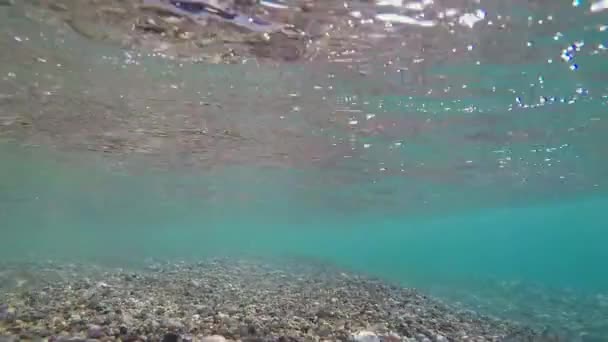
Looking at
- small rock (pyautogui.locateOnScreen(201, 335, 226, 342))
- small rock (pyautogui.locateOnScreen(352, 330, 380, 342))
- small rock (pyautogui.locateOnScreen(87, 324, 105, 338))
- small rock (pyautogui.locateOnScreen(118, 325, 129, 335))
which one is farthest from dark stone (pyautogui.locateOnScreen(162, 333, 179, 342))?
small rock (pyautogui.locateOnScreen(352, 330, 380, 342))

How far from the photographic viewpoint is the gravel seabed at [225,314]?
287 inches

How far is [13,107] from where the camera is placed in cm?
1792

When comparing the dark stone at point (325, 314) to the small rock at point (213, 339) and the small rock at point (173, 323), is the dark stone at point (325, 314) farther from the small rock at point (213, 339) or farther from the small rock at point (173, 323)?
the small rock at point (173, 323)

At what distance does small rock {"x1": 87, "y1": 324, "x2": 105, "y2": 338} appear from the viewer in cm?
673

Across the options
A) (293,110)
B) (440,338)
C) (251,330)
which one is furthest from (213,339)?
(293,110)

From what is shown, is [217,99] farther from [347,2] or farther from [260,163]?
[260,163]

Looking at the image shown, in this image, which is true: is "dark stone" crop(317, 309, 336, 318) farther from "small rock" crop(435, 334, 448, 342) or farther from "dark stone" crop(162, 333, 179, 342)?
"dark stone" crop(162, 333, 179, 342)

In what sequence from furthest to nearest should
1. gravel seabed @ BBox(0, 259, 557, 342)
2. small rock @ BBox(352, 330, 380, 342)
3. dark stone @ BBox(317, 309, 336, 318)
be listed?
1. dark stone @ BBox(317, 309, 336, 318)
2. small rock @ BBox(352, 330, 380, 342)
3. gravel seabed @ BBox(0, 259, 557, 342)

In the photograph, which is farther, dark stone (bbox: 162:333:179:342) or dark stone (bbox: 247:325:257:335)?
dark stone (bbox: 247:325:257:335)

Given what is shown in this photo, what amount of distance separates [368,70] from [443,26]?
3.22 meters

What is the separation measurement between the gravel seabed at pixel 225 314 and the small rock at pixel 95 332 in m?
0.02

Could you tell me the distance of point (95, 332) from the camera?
6793mm

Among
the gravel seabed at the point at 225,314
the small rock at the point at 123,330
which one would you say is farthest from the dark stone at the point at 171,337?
the small rock at the point at 123,330

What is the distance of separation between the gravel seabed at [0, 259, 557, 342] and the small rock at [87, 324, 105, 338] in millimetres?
17
